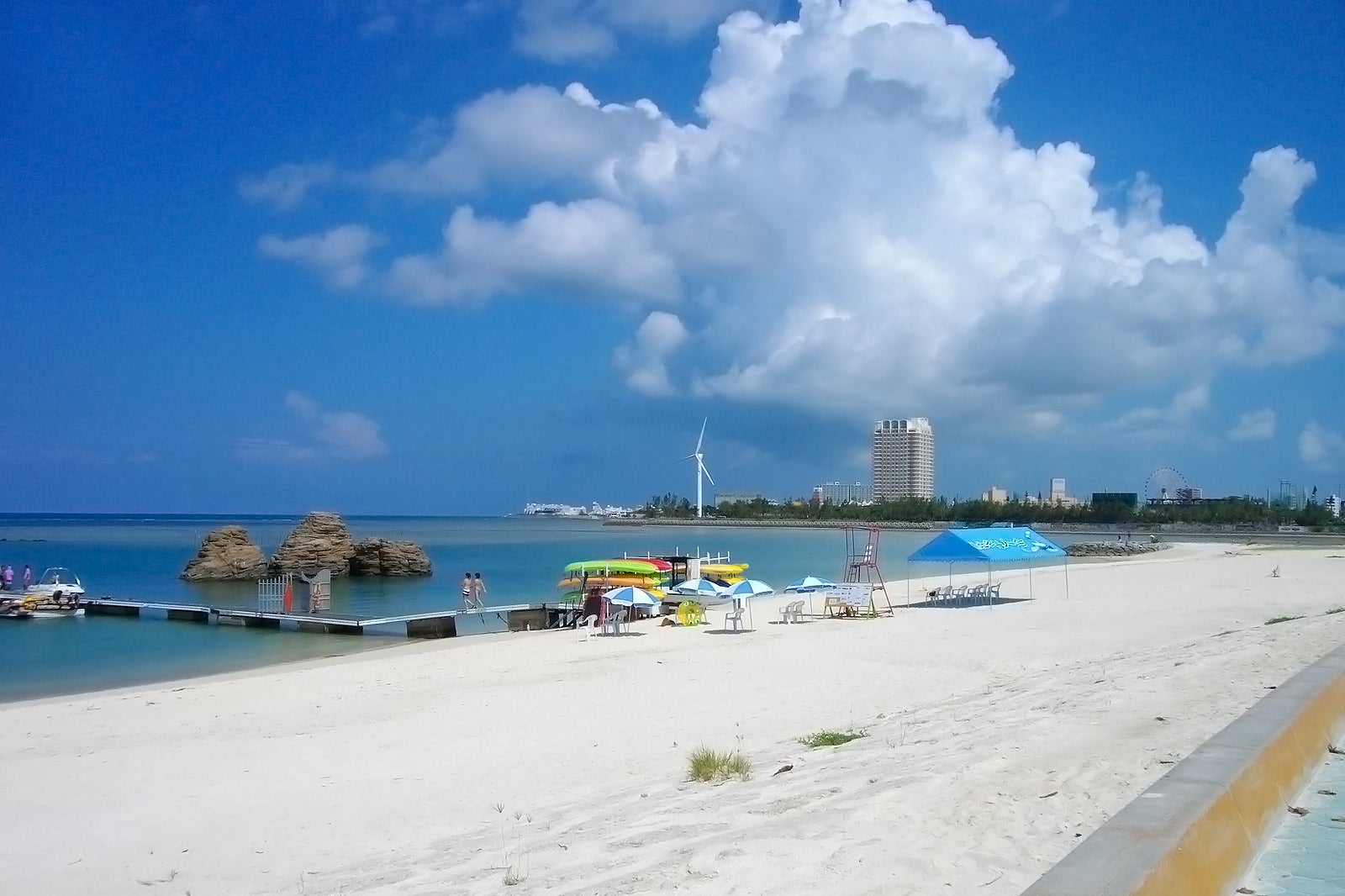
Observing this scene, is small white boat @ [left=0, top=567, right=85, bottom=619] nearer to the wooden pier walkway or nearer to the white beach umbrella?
the wooden pier walkway

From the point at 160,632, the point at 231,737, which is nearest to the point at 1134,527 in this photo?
the point at 160,632

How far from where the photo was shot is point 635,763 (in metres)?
8.65

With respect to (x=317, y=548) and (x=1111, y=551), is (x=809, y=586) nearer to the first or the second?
(x=317, y=548)

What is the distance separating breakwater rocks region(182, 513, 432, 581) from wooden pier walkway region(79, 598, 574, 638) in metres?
15.9

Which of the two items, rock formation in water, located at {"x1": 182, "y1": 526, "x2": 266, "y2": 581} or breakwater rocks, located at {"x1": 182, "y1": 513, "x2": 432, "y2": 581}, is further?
breakwater rocks, located at {"x1": 182, "y1": 513, "x2": 432, "y2": 581}

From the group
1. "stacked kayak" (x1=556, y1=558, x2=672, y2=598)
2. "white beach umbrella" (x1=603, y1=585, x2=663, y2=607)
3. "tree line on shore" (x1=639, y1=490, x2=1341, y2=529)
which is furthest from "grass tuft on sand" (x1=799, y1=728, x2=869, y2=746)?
"tree line on shore" (x1=639, y1=490, x2=1341, y2=529)

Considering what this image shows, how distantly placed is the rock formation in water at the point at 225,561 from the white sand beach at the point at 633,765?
1448 inches

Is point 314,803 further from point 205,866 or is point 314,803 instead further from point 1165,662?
point 1165,662

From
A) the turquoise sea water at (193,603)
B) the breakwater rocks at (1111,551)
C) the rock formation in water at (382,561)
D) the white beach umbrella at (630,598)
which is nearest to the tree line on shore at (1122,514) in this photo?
the breakwater rocks at (1111,551)

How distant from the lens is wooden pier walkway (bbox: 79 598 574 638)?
28.4m

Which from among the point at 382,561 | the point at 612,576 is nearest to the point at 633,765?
the point at 612,576

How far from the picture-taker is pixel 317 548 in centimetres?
5484

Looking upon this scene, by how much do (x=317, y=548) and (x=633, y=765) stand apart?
50.5 meters

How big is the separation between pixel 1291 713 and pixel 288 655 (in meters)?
24.1
